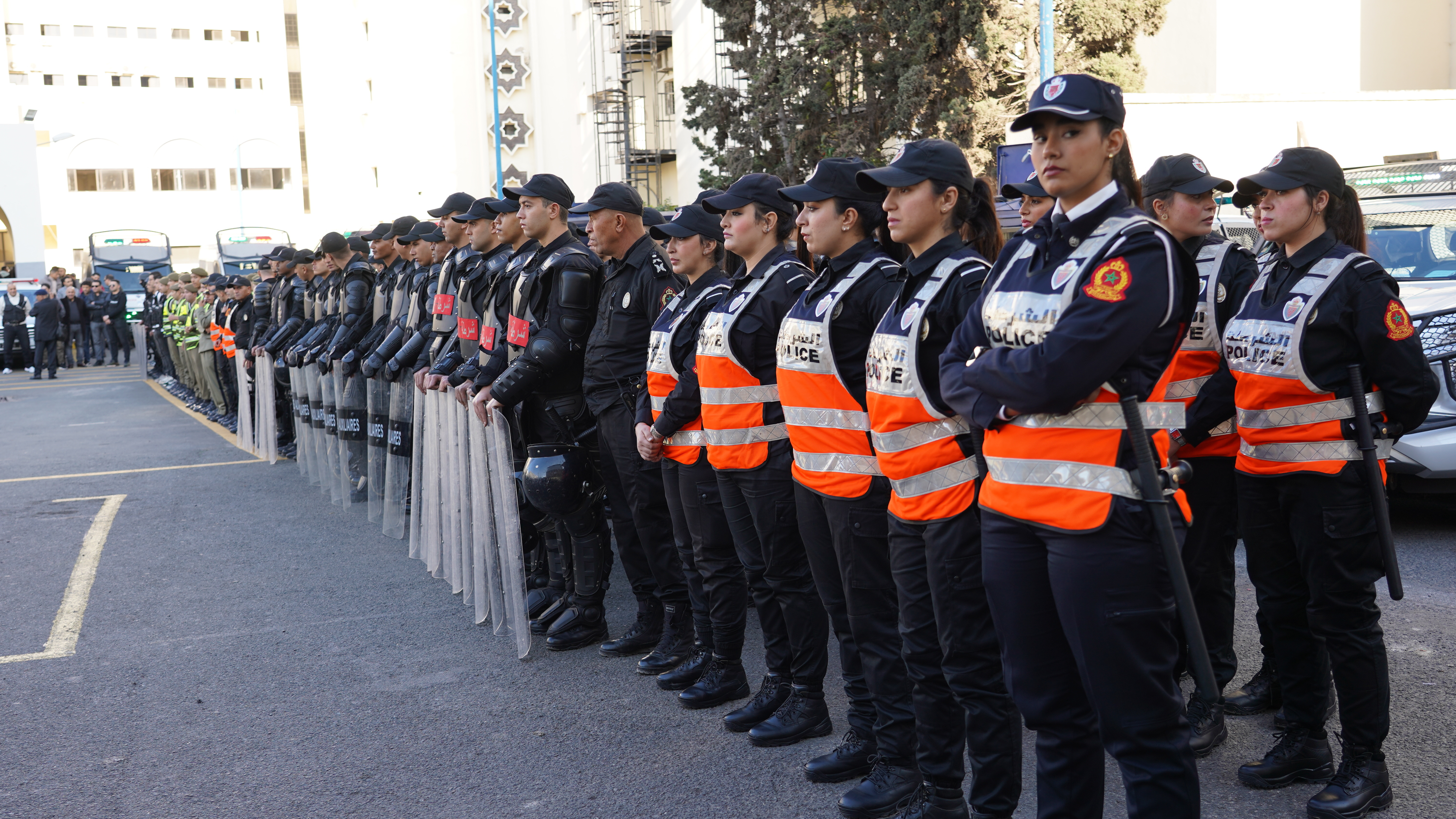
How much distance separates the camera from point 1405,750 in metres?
4.20

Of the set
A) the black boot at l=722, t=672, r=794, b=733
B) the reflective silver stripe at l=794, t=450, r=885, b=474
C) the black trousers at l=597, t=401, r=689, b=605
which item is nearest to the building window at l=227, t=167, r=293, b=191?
the black trousers at l=597, t=401, r=689, b=605

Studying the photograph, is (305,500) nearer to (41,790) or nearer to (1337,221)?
(41,790)

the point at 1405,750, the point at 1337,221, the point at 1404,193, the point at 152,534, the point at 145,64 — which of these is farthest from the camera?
the point at 145,64

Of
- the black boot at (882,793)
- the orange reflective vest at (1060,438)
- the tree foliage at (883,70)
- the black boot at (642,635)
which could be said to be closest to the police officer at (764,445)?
the black boot at (882,793)

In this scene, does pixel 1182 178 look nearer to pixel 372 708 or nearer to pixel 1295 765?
pixel 1295 765

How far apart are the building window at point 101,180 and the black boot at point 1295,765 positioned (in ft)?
246

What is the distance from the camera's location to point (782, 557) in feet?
15.0

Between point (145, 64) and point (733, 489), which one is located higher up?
point (145, 64)

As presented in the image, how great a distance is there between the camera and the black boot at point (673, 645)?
555cm

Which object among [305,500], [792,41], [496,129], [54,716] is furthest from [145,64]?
[54,716]

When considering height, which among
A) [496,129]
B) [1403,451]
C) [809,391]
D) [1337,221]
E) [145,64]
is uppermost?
[145,64]

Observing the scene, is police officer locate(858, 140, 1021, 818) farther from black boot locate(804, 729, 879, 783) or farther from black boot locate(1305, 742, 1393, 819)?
black boot locate(1305, 742, 1393, 819)

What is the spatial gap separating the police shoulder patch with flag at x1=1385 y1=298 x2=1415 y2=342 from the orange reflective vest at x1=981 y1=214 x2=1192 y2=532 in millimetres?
1196

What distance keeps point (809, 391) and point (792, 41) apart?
22581 mm
